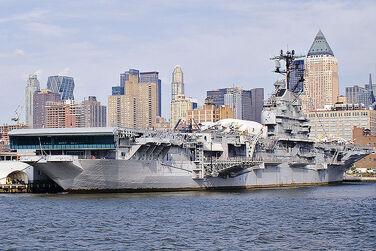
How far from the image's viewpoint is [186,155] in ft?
201

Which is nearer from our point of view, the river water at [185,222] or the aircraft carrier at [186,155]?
the river water at [185,222]

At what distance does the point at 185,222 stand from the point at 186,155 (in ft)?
75.7

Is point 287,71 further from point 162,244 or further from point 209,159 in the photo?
point 162,244

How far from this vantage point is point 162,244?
31.3 m

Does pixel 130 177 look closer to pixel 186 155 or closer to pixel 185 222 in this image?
pixel 186 155

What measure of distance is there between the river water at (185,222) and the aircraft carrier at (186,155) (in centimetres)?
276

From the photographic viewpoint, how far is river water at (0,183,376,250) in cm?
3153

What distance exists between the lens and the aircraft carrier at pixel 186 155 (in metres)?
54.5

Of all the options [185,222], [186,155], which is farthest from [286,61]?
[185,222]

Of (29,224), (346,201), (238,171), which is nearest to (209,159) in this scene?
(238,171)

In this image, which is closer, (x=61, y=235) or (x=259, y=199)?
(x=61, y=235)

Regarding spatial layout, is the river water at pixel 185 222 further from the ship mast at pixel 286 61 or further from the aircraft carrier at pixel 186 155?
the ship mast at pixel 286 61

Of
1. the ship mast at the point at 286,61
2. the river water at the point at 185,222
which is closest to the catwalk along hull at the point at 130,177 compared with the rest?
the river water at the point at 185,222

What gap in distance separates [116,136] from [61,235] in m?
21.7
